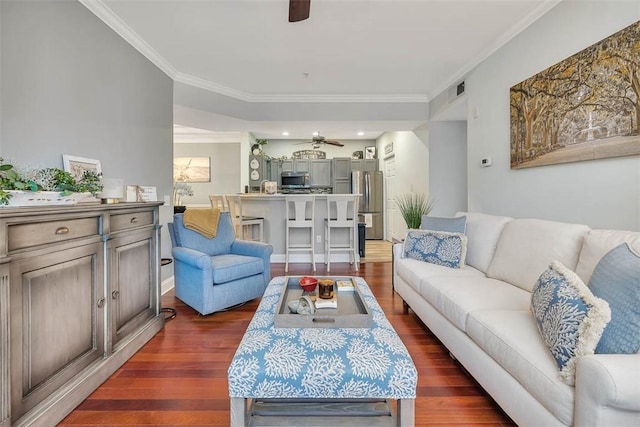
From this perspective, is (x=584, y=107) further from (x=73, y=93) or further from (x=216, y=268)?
(x=73, y=93)

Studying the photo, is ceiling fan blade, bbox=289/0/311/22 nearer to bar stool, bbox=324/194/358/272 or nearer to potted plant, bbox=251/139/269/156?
bar stool, bbox=324/194/358/272

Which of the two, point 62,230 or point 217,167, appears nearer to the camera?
point 62,230

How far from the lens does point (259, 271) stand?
122 inches

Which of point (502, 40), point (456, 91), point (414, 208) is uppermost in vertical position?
point (502, 40)

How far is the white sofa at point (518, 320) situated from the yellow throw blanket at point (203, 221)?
1958 millimetres

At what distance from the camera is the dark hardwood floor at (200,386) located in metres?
1.53

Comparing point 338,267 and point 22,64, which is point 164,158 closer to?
point 22,64

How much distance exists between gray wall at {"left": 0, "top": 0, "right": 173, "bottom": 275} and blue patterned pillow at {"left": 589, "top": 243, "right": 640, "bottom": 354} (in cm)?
306

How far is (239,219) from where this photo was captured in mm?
4797

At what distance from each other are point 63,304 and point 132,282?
636 mm

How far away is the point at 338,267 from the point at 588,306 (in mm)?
3832

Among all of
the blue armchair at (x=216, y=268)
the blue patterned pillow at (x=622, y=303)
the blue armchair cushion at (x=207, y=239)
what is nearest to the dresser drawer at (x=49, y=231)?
the blue armchair at (x=216, y=268)

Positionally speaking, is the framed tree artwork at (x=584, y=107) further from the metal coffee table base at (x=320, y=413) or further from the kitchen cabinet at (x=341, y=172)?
the kitchen cabinet at (x=341, y=172)

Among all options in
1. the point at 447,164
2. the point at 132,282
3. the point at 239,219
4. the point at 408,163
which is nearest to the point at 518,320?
the point at 132,282
